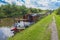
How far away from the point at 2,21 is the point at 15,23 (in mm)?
265

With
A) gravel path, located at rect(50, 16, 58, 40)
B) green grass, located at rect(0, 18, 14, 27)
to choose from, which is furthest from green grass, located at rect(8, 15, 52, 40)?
green grass, located at rect(0, 18, 14, 27)

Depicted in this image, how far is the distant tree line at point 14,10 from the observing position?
4.35 metres

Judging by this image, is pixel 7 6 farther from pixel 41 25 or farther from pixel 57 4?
pixel 57 4

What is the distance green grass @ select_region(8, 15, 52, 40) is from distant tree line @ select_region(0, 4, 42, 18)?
324 millimetres

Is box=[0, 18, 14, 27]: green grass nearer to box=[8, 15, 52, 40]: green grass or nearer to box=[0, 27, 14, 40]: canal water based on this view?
box=[0, 27, 14, 40]: canal water

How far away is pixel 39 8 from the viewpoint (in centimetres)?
470

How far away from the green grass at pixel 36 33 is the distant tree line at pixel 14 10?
1.06 ft

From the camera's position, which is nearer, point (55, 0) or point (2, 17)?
point (2, 17)

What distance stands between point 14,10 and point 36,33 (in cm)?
72

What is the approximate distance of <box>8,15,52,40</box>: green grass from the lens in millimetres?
3915

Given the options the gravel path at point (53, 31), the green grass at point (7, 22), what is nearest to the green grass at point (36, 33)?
the gravel path at point (53, 31)

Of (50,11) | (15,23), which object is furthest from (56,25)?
(15,23)

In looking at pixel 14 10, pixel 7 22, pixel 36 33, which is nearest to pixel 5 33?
pixel 7 22

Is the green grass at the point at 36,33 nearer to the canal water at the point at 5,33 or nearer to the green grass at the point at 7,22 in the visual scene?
the canal water at the point at 5,33
